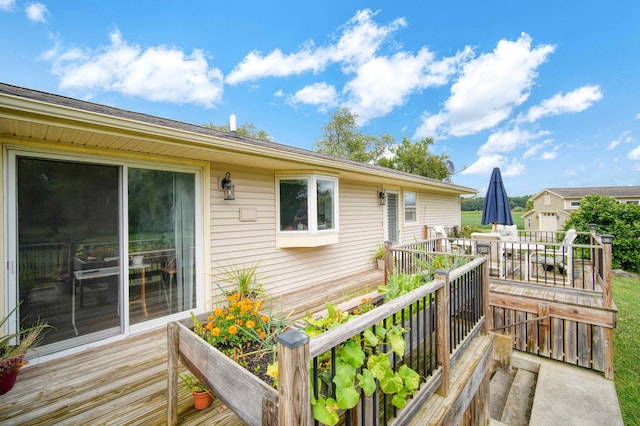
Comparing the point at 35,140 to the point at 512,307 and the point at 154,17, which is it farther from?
the point at 154,17

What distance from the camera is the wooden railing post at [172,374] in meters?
1.94

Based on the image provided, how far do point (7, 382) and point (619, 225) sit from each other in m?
16.4

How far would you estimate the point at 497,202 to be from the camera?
705cm

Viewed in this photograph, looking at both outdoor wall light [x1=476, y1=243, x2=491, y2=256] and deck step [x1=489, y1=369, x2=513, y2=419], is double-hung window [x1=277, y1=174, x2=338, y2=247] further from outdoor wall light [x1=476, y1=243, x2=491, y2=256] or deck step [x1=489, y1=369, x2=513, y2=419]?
deck step [x1=489, y1=369, x2=513, y2=419]

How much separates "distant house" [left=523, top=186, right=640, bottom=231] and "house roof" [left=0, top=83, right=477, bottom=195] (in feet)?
97.6

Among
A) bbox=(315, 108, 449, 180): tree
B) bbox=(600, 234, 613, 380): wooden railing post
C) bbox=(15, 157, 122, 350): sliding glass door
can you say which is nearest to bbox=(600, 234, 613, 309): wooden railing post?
bbox=(600, 234, 613, 380): wooden railing post

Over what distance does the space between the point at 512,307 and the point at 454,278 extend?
10.9 feet

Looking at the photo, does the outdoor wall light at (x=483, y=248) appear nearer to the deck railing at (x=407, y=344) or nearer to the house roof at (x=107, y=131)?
the deck railing at (x=407, y=344)

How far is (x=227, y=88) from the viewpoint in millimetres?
23656

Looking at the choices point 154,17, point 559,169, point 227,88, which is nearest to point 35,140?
point 154,17

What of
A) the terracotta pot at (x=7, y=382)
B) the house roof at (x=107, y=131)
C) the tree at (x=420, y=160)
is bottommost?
Result: the terracotta pot at (x=7, y=382)

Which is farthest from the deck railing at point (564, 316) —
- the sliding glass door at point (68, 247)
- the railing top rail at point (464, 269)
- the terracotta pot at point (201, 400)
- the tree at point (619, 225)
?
the tree at point (619, 225)

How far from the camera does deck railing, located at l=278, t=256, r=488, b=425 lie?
1101 mm

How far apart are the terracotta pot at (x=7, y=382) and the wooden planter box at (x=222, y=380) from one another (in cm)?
142
